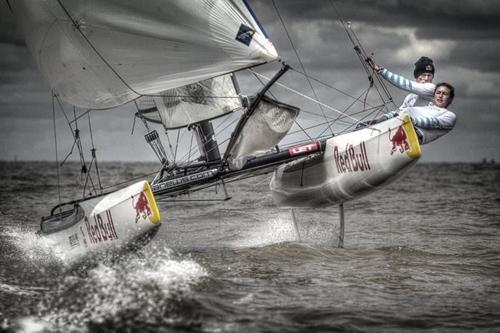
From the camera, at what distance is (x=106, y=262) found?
7.70m

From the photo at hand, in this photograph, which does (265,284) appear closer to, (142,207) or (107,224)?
(142,207)

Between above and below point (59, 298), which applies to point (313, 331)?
below

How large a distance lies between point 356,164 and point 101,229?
11.3 feet

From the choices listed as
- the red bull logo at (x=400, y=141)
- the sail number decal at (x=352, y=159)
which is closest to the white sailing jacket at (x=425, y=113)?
the red bull logo at (x=400, y=141)

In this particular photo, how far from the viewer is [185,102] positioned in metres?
9.70

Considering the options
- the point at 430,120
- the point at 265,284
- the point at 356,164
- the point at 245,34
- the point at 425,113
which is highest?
the point at 245,34

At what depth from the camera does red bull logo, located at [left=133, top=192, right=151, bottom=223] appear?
745cm

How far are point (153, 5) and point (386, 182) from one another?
Result: 12.6ft

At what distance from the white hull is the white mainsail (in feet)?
5.80

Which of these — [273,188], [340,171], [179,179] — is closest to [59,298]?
[179,179]

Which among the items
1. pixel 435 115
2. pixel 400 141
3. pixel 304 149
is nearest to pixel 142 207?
pixel 304 149

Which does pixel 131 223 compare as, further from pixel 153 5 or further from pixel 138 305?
pixel 153 5

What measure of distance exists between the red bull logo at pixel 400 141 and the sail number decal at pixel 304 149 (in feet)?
3.47

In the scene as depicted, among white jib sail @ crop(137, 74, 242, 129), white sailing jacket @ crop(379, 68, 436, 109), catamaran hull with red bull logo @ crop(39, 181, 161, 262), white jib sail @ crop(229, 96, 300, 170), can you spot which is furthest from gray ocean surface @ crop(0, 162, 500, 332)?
white sailing jacket @ crop(379, 68, 436, 109)
